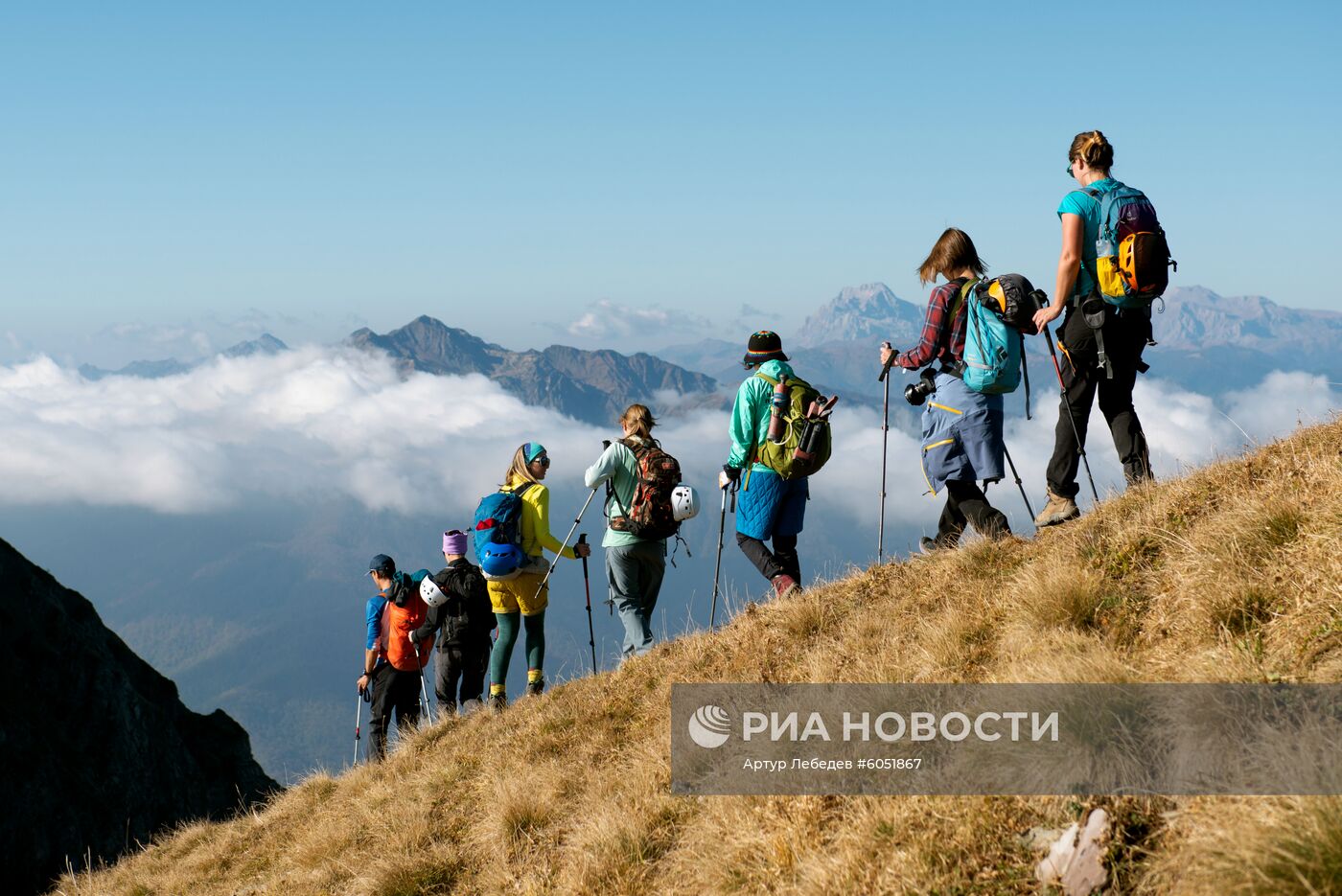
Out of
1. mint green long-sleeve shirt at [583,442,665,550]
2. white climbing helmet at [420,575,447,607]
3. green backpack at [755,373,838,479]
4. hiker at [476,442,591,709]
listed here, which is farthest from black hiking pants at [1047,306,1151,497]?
white climbing helmet at [420,575,447,607]

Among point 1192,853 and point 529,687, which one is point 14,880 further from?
point 1192,853

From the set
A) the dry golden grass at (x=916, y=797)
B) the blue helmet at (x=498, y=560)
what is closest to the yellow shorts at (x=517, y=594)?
the blue helmet at (x=498, y=560)

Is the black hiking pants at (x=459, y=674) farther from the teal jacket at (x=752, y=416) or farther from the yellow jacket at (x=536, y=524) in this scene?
the teal jacket at (x=752, y=416)

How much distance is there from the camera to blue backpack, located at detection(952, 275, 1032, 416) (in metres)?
7.36

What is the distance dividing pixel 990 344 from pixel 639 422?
4.11 m

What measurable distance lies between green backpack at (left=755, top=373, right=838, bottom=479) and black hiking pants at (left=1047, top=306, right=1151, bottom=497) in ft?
6.60

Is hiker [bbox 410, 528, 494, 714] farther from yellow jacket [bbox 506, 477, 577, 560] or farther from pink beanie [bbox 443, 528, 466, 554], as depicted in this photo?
yellow jacket [bbox 506, 477, 577, 560]

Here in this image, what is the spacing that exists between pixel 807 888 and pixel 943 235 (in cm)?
552

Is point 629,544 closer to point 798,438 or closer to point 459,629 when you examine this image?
point 798,438

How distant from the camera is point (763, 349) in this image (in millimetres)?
9273

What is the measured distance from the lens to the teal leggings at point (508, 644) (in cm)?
1061

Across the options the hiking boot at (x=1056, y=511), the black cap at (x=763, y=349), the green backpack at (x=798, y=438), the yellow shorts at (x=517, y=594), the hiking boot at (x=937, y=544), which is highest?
the black cap at (x=763, y=349)

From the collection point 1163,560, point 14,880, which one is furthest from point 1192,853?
point 14,880

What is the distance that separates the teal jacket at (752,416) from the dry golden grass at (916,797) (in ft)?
4.79
